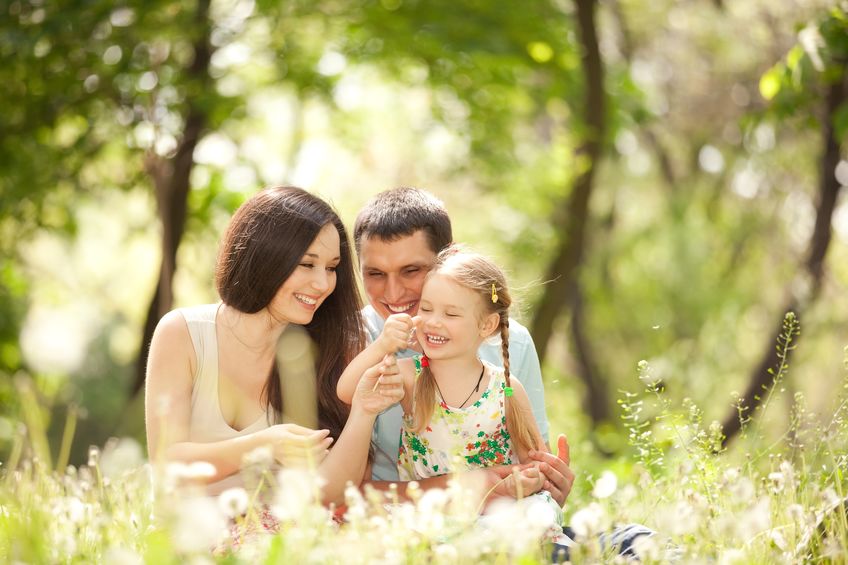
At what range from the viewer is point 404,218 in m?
3.64

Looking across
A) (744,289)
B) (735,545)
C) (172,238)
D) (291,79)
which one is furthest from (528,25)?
(744,289)

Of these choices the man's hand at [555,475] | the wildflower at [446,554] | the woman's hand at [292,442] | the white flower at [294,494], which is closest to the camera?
the white flower at [294,494]

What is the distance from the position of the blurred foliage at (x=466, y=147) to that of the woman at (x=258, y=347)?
1.20 feet

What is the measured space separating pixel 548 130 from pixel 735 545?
14131 mm

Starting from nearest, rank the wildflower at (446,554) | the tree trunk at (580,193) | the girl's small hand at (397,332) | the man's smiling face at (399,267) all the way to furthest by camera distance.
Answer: the wildflower at (446,554) < the girl's small hand at (397,332) < the man's smiling face at (399,267) < the tree trunk at (580,193)

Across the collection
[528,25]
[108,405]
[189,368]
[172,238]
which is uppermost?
[528,25]

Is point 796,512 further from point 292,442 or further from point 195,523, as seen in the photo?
point 195,523

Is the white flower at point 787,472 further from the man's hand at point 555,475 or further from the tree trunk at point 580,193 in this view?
the tree trunk at point 580,193

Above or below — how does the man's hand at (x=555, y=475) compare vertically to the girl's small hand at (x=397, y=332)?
below

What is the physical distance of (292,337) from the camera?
352cm

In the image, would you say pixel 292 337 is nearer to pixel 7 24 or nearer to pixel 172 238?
pixel 7 24

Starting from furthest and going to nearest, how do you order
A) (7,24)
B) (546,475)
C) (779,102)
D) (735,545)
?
(7,24) < (779,102) < (546,475) < (735,545)

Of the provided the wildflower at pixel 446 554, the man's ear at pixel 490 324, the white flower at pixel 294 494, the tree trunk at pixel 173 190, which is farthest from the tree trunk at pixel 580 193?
the white flower at pixel 294 494

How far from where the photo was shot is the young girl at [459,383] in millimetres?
3236
